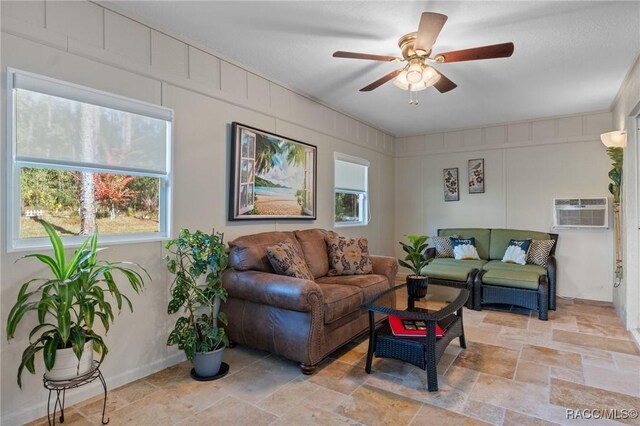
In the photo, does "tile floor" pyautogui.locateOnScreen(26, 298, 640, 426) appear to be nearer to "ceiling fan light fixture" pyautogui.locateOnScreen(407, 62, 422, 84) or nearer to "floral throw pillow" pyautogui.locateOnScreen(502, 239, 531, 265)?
"floral throw pillow" pyautogui.locateOnScreen(502, 239, 531, 265)

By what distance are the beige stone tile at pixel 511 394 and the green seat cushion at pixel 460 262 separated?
2.14 meters

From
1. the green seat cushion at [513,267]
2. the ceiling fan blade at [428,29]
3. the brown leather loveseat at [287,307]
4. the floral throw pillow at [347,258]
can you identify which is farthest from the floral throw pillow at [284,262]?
the green seat cushion at [513,267]

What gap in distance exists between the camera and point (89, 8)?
2.16 m

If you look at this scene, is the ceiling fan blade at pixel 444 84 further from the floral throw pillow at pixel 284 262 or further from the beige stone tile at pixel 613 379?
the beige stone tile at pixel 613 379

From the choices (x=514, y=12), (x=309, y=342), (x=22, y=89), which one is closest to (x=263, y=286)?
(x=309, y=342)

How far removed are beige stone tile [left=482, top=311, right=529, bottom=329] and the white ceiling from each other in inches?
100

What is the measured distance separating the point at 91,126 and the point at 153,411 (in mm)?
1830

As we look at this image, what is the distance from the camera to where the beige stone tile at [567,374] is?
2392mm

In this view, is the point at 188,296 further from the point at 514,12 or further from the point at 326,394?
the point at 514,12

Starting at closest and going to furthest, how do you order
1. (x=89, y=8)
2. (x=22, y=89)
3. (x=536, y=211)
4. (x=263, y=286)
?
(x=22, y=89) → (x=89, y=8) → (x=263, y=286) → (x=536, y=211)

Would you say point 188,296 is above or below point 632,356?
above

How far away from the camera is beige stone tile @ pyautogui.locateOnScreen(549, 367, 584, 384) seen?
7.85 feet

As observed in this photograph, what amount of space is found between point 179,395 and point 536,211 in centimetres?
500

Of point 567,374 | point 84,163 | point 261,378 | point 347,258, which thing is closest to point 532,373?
point 567,374
